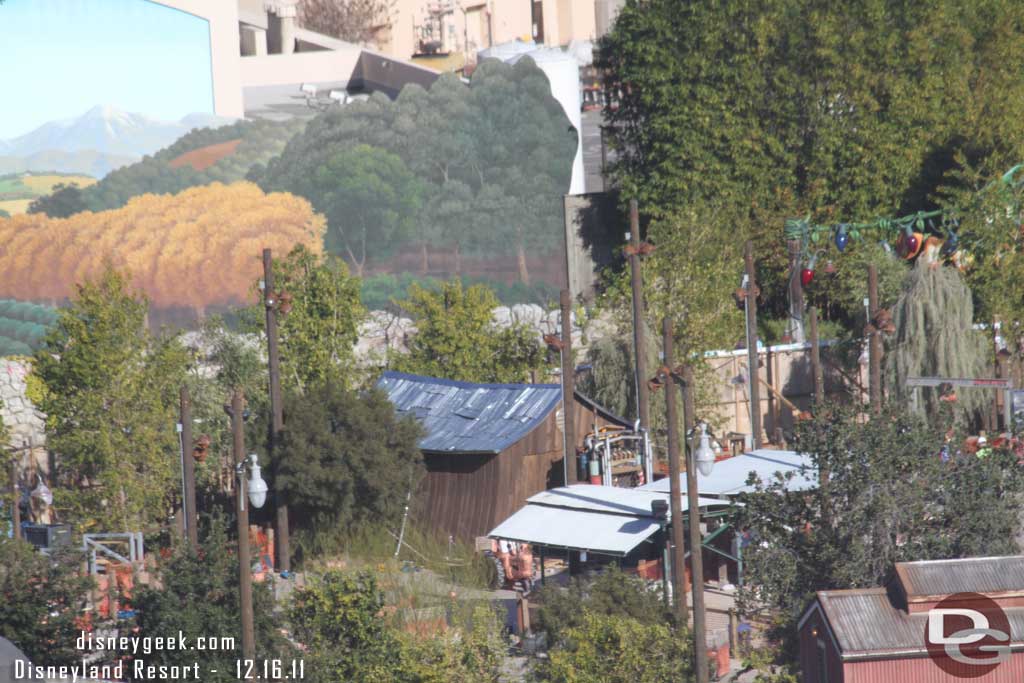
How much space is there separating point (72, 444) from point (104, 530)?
2211mm

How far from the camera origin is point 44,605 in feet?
88.7

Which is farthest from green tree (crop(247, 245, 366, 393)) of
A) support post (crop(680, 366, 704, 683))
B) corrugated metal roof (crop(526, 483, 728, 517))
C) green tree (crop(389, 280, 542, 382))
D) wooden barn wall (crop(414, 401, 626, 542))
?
support post (crop(680, 366, 704, 683))

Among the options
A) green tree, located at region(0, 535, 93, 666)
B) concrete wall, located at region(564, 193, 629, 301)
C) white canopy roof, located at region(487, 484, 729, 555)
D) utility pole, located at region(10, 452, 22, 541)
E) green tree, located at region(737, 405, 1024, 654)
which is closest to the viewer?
green tree, located at region(737, 405, 1024, 654)

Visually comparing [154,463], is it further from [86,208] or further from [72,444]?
[86,208]

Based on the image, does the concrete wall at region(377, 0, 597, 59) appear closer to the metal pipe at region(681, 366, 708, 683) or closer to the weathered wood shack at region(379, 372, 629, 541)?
the weathered wood shack at region(379, 372, 629, 541)

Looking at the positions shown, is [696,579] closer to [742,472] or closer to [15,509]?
[742,472]

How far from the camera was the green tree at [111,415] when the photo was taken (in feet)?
120

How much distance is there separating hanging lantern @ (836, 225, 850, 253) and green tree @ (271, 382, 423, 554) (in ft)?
66.9

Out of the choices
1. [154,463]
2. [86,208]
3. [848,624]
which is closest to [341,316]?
[154,463]

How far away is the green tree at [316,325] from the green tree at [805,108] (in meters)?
14.3

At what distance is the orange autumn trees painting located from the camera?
57438 millimetres

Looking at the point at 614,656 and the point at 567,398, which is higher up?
the point at 567,398

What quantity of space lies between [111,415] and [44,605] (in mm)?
10594

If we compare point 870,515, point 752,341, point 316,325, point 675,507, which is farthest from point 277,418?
point 870,515
